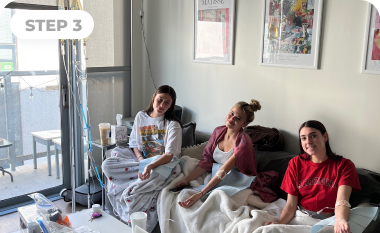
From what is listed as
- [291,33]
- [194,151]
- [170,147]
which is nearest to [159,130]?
[170,147]

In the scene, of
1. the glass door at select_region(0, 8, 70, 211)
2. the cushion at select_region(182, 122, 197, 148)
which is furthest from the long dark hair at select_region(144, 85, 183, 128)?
the glass door at select_region(0, 8, 70, 211)

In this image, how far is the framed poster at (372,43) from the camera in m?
1.99

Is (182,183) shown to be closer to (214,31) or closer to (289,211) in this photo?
(289,211)

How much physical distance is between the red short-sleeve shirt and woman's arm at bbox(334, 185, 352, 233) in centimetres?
4

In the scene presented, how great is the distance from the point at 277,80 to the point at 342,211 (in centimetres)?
108

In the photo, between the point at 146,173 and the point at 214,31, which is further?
the point at 214,31

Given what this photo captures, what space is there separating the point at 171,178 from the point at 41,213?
35.9 inches

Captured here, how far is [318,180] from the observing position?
1921 mm

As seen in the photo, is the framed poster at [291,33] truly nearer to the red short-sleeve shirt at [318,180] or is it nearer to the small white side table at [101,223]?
the red short-sleeve shirt at [318,180]

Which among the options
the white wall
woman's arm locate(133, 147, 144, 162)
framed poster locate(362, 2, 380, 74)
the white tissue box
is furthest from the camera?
the white tissue box

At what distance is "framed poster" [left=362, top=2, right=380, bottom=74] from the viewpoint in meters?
1.99

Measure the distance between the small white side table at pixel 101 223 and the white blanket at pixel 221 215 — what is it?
1.27 ft

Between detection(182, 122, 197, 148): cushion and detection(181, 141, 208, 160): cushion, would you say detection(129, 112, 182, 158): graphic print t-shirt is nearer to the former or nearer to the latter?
detection(181, 141, 208, 160): cushion

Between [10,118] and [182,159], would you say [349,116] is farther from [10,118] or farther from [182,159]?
[10,118]
